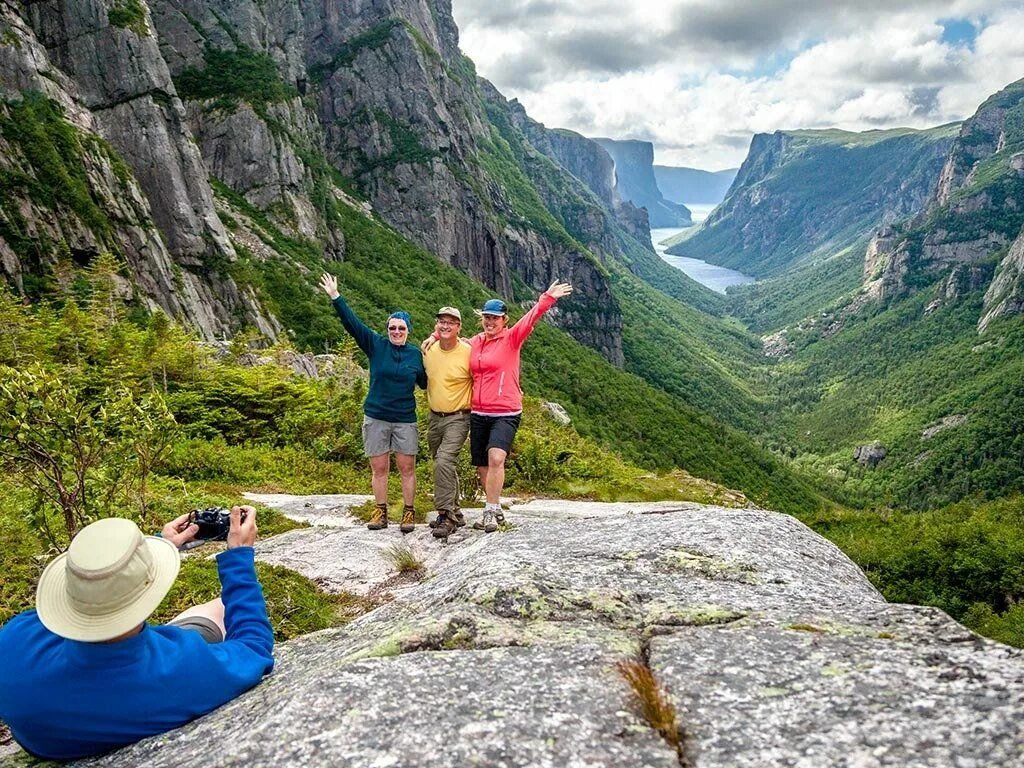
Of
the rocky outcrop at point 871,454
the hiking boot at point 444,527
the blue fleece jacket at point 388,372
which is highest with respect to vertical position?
the blue fleece jacket at point 388,372

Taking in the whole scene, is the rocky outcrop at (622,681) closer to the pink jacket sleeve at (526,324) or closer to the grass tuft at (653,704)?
the grass tuft at (653,704)

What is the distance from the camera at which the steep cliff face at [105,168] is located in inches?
1272

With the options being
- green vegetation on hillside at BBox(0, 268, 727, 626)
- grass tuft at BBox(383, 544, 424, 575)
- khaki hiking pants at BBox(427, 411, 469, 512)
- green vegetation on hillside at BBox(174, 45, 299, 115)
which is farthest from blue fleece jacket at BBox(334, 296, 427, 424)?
green vegetation on hillside at BBox(174, 45, 299, 115)

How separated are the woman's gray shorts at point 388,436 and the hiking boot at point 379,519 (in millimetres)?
957

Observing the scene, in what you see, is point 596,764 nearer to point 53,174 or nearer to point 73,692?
point 73,692

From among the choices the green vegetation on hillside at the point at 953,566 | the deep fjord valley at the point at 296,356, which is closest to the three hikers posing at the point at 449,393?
the deep fjord valley at the point at 296,356

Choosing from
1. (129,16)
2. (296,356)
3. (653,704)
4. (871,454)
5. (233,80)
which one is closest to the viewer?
(653,704)

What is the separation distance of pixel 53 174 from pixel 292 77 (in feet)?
242

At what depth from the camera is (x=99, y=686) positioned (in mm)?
3426

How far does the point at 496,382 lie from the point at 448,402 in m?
0.84

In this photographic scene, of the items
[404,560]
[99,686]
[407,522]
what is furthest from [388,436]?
[99,686]

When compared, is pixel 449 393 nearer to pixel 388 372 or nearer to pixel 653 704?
pixel 388 372

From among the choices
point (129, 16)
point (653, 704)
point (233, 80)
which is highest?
point (233, 80)

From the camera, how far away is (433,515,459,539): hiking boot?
884cm
